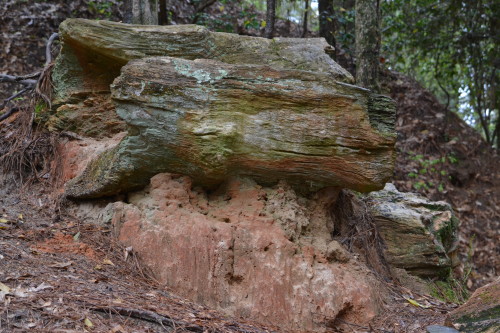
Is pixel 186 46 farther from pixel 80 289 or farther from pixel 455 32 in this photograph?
pixel 455 32

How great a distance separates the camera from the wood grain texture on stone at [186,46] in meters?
5.21

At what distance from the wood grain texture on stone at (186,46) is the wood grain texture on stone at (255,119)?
0.67 meters

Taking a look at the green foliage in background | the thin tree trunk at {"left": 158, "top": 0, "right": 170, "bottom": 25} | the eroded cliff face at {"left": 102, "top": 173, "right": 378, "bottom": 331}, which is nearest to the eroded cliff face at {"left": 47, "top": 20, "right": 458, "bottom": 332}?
the eroded cliff face at {"left": 102, "top": 173, "right": 378, "bottom": 331}

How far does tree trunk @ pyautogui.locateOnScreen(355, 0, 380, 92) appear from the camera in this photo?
750 centimetres

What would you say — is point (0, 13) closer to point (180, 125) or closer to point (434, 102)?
point (180, 125)

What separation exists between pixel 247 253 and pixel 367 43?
4309 mm

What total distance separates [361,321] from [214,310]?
1193 mm

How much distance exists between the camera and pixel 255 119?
4.43m

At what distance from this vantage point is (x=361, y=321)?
171 inches

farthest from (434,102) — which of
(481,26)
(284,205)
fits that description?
(284,205)

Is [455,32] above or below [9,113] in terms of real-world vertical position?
above

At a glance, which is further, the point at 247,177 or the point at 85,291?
the point at 247,177

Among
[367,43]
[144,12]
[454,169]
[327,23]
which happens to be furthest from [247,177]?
[454,169]

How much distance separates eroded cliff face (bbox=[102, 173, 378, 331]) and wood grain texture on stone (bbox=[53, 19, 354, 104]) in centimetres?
127
